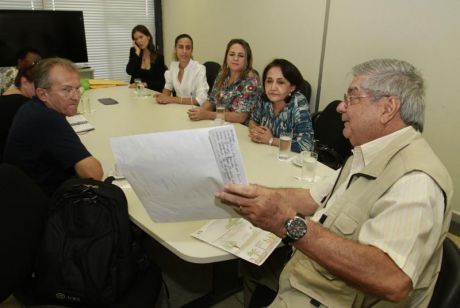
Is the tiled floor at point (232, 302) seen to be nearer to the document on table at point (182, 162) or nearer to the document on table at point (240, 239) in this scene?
the document on table at point (240, 239)

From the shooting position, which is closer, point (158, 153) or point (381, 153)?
point (158, 153)

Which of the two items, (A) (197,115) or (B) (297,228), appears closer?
(B) (297,228)

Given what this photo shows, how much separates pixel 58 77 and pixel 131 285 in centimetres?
106

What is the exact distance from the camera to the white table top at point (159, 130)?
121cm

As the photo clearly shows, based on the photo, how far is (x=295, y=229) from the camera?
92 cm

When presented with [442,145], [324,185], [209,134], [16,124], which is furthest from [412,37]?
[16,124]

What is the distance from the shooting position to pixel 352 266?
86cm

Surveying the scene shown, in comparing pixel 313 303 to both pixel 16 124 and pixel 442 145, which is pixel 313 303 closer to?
pixel 16 124

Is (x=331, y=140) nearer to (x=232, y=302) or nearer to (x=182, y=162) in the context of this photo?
(x=232, y=302)

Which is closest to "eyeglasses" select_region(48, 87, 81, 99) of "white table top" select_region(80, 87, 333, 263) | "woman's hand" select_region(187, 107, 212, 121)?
"white table top" select_region(80, 87, 333, 263)

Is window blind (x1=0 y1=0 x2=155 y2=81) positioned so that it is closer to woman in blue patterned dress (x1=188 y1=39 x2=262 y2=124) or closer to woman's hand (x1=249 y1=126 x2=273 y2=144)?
woman in blue patterned dress (x1=188 y1=39 x2=262 y2=124)

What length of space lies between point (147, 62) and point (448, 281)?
12.9 feet

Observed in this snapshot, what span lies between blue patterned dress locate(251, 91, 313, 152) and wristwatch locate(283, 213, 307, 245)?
124 centimetres

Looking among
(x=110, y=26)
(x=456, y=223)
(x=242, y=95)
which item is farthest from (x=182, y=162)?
(x=110, y=26)
